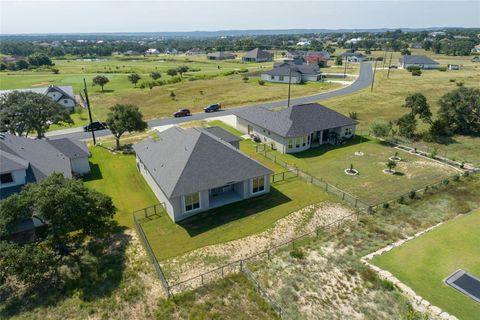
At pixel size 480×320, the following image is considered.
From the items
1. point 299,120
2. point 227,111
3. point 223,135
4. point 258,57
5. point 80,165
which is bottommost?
point 80,165

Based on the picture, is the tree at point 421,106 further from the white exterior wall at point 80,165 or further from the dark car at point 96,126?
the dark car at point 96,126

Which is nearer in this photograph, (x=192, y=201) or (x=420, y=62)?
(x=192, y=201)

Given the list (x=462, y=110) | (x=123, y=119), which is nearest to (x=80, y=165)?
(x=123, y=119)

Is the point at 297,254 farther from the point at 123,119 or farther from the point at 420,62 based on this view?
the point at 420,62

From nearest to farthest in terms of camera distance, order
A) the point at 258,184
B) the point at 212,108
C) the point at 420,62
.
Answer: the point at 258,184
the point at 212,108
the point at 420,62

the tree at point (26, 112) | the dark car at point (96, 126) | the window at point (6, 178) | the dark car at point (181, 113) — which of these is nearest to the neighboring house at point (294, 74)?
the dark car at point (181, 113)

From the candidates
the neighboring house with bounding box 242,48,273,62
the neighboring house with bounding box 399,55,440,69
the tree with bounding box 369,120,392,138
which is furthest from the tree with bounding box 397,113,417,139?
the neighboring house with bounding box 242,48,273,62

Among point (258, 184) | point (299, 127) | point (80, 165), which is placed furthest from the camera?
point (299, 127)
